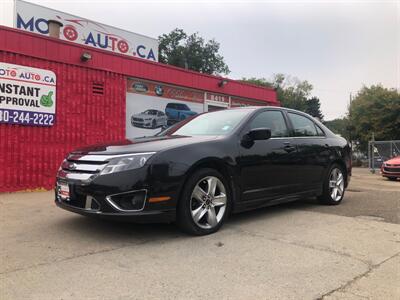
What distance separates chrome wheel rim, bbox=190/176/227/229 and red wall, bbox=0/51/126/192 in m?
5.40

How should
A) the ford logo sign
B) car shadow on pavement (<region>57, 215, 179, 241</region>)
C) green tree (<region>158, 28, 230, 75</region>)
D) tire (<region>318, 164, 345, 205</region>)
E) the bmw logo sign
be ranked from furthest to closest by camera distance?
green tree (<region>158, 28, 230, 75</region>) < the bmw logo sign < the ford logo sign < tire (<region>318, 164, 345, 205</region>) < car shadow on pavement (<region>57, 215, 179, 241</region>)

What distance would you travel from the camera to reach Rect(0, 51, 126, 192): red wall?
339 inches

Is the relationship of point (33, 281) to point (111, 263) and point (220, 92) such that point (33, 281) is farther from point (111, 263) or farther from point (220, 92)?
point (220, 92)

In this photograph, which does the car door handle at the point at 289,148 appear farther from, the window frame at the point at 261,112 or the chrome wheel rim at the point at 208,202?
the chrome wheel rim at the point at 208,202

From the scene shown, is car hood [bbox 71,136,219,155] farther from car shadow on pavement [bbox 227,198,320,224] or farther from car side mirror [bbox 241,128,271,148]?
car shadow on pavement [bbox 227,198,320,224]

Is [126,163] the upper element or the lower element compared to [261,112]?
lower

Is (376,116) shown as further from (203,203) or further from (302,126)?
(203,203)

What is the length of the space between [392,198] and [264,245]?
4.71 meters

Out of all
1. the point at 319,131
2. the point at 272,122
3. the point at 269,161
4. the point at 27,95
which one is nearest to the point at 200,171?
the point at 269,161

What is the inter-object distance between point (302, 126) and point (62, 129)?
5547 millimetres

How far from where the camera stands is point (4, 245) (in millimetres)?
4355

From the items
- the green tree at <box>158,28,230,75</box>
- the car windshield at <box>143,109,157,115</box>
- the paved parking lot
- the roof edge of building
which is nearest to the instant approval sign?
the roof edge of building

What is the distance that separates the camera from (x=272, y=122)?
19.7 feet

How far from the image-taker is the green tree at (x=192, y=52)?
5827cm
